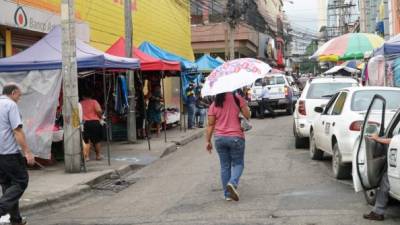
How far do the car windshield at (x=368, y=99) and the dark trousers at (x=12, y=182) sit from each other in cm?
560

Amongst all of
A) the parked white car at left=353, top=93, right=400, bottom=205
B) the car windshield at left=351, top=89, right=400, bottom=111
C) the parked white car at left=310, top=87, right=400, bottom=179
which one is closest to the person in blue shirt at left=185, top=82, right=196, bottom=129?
the parked white car at left=310, top=87, right=400, bottom=179

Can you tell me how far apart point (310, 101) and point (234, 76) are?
6.36 meters

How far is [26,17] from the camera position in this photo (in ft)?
49.0

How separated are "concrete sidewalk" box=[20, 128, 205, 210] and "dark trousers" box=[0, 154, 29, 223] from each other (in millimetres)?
1208

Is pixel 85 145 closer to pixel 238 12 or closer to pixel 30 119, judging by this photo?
pixel 30 119

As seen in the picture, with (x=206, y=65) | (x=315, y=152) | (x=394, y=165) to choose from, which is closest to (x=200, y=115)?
(x=206, y=65)

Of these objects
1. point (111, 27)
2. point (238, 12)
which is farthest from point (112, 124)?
point (238, 12)

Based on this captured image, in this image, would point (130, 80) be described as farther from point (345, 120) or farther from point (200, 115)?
point (345, 120)

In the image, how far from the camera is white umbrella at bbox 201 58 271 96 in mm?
8594

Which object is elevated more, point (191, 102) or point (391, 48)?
point (391, 48)

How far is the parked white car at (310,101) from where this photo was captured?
14.5 metres

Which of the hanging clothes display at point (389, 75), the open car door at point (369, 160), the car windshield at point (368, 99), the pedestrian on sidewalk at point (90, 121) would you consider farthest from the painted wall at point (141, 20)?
the open car door at point (369, 160)

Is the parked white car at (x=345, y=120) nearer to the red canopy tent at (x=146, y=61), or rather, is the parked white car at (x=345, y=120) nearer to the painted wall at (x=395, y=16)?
the red canopy tent at (x=146, y=61)

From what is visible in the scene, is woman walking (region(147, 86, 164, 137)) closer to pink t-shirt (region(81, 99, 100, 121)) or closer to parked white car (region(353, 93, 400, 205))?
pink t-shirt (region(81, 99, 100, 121))
